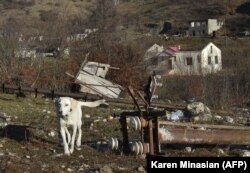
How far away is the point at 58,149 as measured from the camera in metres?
9.75

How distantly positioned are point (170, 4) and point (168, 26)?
26124mm

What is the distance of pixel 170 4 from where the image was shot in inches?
5153

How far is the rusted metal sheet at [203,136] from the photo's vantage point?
9.71m

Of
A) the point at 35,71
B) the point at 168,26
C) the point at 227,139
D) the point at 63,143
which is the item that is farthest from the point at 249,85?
the point at 168,26

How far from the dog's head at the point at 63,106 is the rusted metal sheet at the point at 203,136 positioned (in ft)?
5.12

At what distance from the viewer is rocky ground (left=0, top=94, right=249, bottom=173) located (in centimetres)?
859

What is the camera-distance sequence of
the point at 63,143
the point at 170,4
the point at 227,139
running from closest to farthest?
the point at 63,143 < the point at 227,139 < the point at 170,4

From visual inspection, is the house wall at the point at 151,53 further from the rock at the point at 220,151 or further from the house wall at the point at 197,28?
the house wall at the point at 197,28

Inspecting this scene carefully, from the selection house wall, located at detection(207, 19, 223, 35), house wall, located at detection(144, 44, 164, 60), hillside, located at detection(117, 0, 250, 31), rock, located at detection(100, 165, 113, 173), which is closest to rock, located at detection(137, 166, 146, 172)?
rock, located at detection(100, 165, 113, 173)

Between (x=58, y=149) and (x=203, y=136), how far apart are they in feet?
8.12

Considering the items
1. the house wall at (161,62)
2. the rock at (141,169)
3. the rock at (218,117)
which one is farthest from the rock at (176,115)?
the house wall at (161,62)

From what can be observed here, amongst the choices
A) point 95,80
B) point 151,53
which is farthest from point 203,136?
point 151,53

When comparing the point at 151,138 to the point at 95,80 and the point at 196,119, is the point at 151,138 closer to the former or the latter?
the point at 196,119

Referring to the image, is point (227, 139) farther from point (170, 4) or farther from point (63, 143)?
point (170, 4)
